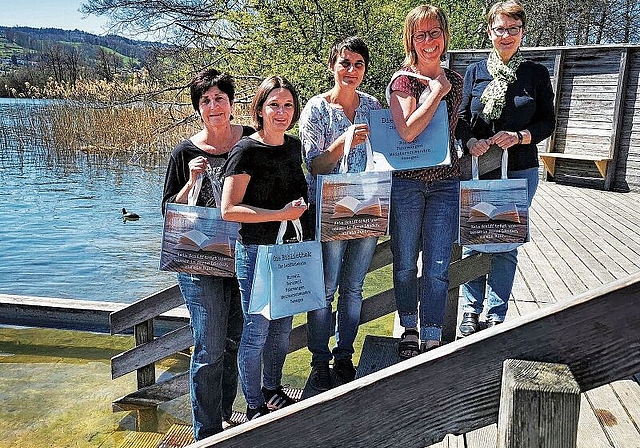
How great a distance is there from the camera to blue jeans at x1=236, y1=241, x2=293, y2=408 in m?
2.46

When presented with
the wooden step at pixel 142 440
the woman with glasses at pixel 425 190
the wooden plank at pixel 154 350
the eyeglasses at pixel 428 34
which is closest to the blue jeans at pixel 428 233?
the woman with glasses at pixel 425 190

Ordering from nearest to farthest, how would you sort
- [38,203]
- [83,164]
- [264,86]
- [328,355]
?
[264,86], [328,355], [38,203], [83,164]

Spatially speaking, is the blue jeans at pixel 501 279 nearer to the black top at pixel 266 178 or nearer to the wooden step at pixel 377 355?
the wooden step at pixel 377 355

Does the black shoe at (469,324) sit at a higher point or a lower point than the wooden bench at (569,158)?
lower

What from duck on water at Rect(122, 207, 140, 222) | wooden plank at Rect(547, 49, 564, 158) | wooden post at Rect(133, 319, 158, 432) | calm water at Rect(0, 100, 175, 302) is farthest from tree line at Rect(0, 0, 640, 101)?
wooden post at Rect(133, 319, 158, 432)

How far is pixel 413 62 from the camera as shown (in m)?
2.56

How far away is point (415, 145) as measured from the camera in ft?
8.18

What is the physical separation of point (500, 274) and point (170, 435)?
2.23 meters

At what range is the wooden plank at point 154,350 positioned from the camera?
442 centimetres

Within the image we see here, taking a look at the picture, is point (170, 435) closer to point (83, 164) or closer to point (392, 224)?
point (392, 224)

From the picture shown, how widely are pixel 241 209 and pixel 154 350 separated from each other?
2530 millimetres

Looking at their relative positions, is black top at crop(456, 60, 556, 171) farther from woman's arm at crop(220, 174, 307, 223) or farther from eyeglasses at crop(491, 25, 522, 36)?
woman's arm at crop(220, 174, 307, 223)

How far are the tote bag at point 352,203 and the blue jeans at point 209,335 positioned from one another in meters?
0.54

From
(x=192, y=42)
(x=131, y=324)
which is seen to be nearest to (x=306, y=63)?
(x=192, y=42)
